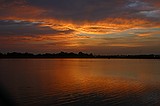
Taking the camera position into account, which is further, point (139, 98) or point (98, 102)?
point (139, 98)

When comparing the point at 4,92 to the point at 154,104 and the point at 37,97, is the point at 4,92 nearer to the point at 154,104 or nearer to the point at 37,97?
the point at 154,104

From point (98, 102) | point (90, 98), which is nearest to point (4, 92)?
point (98, 102)

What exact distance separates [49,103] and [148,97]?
994cm

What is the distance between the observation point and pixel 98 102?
2116cm

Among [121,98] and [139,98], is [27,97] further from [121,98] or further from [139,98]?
[139,98]

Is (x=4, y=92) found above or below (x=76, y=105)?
above

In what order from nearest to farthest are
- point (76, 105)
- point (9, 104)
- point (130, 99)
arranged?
point (9, 104), point (76, 105), point (130, 99)

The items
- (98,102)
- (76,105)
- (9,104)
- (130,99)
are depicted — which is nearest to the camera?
(9,104)

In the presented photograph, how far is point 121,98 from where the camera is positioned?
76.5 feet

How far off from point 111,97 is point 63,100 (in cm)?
490

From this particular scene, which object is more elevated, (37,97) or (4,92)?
(4,92)

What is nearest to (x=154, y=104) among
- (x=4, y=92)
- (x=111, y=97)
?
(x=111, y=97)

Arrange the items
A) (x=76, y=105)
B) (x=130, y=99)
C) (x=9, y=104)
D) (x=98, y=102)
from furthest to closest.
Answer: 1. (x=130, y=99)
2. (x=98, y=102)
3. (x=76, y=105)
4. (x=9, y=104)

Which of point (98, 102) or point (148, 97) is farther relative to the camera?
point (148, 97)
